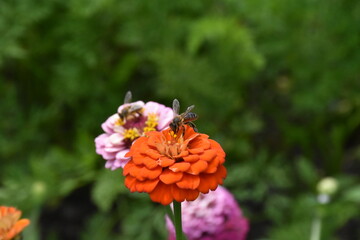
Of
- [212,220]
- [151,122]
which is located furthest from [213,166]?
[212,220]

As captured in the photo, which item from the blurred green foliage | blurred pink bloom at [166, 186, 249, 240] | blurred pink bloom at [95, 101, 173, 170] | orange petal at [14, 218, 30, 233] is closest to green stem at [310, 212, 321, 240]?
the blurred green foliage

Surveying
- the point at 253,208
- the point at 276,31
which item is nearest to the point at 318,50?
the point at 276,31

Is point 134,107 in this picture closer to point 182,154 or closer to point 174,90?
point 182,154

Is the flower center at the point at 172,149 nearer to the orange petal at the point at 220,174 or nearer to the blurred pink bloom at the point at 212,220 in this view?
the orange petal at the point at 220,174

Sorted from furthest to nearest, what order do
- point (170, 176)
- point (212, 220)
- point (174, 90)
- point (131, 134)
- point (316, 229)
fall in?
1. point (174, 90)
2. point (316, 229)
3. point (212, 220)
4. point (131, 134)
5. point (170, 176)

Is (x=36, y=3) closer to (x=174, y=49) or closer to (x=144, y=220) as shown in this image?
(x=174, y=49)

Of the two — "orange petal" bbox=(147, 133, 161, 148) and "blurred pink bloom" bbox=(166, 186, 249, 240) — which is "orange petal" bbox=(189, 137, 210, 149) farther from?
"blurred pink bloom" bbox=(166, 186, 249, 240)

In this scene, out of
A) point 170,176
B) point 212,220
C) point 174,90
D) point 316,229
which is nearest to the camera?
point 170,176
